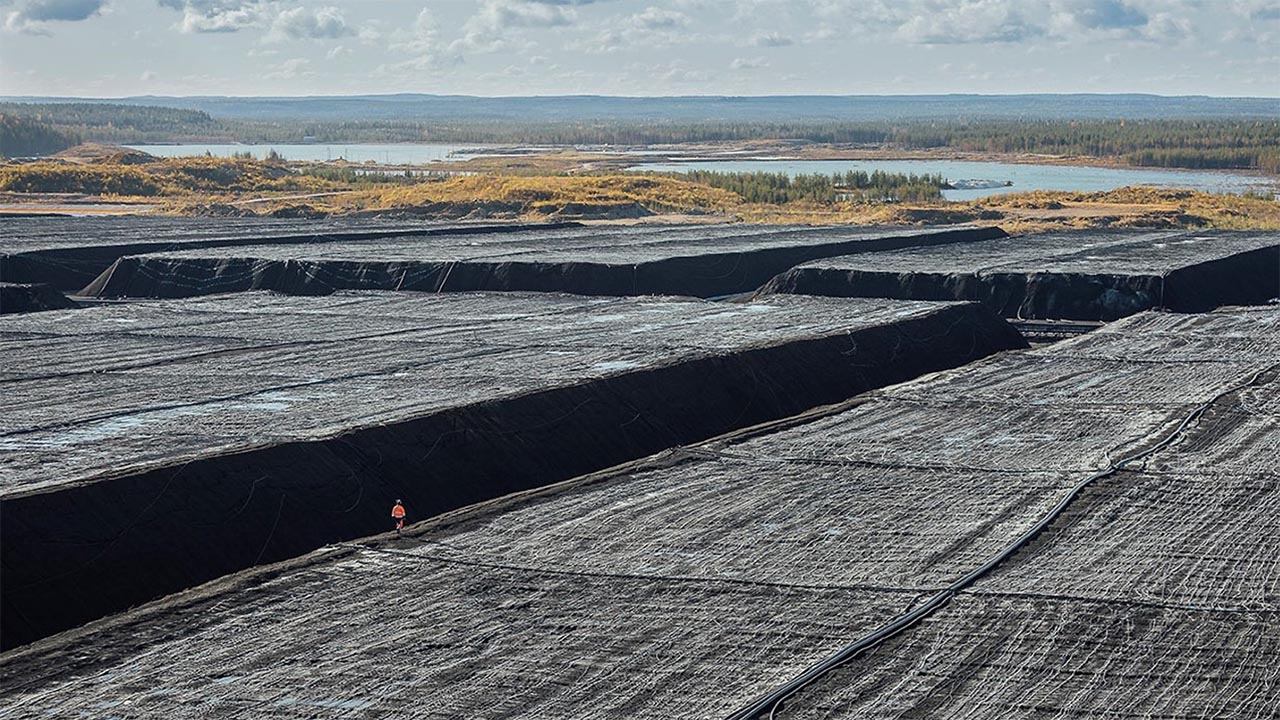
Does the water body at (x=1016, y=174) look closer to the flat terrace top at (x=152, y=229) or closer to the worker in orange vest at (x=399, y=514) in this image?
the flat terrace top at (x=152, y=229)

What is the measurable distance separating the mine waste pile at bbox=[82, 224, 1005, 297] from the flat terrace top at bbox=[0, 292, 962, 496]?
5.21m

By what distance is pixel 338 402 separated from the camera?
21.7 meters

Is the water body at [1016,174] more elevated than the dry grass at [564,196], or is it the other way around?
the dry grass at [564,196]

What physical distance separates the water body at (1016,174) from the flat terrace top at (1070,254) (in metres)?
37.4

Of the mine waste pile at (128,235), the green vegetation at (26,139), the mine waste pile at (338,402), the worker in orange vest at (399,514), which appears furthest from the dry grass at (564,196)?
the green vegetation at (26,139)

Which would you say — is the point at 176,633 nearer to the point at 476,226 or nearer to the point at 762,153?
the point at 476,226

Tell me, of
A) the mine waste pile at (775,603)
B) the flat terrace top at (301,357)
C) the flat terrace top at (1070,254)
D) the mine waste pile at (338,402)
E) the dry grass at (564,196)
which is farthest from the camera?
the dry grass at (564,196)

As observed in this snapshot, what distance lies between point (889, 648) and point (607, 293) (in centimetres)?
2814

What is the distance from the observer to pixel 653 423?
75.7 ft

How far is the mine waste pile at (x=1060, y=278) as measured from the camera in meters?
37.7

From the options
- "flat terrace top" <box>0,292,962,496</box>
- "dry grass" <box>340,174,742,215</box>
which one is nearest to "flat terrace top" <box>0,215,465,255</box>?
"dry grass" <box>340,174,742,215</box>

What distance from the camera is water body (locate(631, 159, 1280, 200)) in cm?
9531

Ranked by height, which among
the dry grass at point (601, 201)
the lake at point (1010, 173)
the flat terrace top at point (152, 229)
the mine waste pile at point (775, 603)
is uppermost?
the mine waste pile at point (775, 603)

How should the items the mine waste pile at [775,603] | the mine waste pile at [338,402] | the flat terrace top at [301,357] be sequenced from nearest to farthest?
the mine waste pile at [775,603] < the mine waste pile at [338,402] < the flat terrace top at [301,357]
